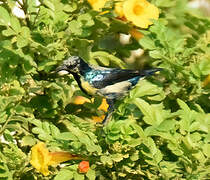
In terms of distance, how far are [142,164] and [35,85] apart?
0.65m

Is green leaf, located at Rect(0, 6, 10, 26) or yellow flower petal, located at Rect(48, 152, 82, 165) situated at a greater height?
green leaf, located at Rect(0, 6, 10, 26)

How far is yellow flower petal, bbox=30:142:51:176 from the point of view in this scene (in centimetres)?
235

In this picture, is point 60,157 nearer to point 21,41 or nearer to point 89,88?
point 89,88

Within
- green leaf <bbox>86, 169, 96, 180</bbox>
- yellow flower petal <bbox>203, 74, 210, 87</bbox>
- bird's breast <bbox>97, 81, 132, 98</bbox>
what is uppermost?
bird's breast <bbox>97, 81, 132, 98</bbox>

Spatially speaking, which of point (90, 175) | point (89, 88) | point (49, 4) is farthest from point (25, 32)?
point (90, 175)

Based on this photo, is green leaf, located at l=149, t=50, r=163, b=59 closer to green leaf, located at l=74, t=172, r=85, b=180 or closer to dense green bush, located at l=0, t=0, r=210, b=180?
dense green bush, located at l=0, t=0, r=210, b=180

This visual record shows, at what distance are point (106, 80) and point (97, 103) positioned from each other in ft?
0.67

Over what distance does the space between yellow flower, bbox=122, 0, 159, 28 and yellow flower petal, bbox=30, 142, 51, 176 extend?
857 mm

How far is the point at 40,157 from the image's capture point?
235 centimetres

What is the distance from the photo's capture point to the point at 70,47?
8.95 ft

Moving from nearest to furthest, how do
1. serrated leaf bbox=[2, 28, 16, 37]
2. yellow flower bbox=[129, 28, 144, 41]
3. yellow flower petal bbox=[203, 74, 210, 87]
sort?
serrated leaf bbox=[2, 28, 16, 37] → yellow flower petal bbox=[203, 74, 210, 87] → yellow flower bbox=[129, 28, 144, 41]

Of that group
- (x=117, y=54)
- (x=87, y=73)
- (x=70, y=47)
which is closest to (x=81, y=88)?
(x=87, y=73)

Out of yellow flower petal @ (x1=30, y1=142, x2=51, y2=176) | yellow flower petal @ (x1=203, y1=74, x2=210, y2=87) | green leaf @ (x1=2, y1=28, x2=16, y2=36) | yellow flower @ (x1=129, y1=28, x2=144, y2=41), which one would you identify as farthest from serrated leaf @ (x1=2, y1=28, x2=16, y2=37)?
yellow flower petal @ (x1=203, y1=74, x2=210, y2=87)

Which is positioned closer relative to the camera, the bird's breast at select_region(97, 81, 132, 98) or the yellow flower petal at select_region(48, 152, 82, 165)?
the yellow flower petal at select_region(48, 152, 82, 165)
